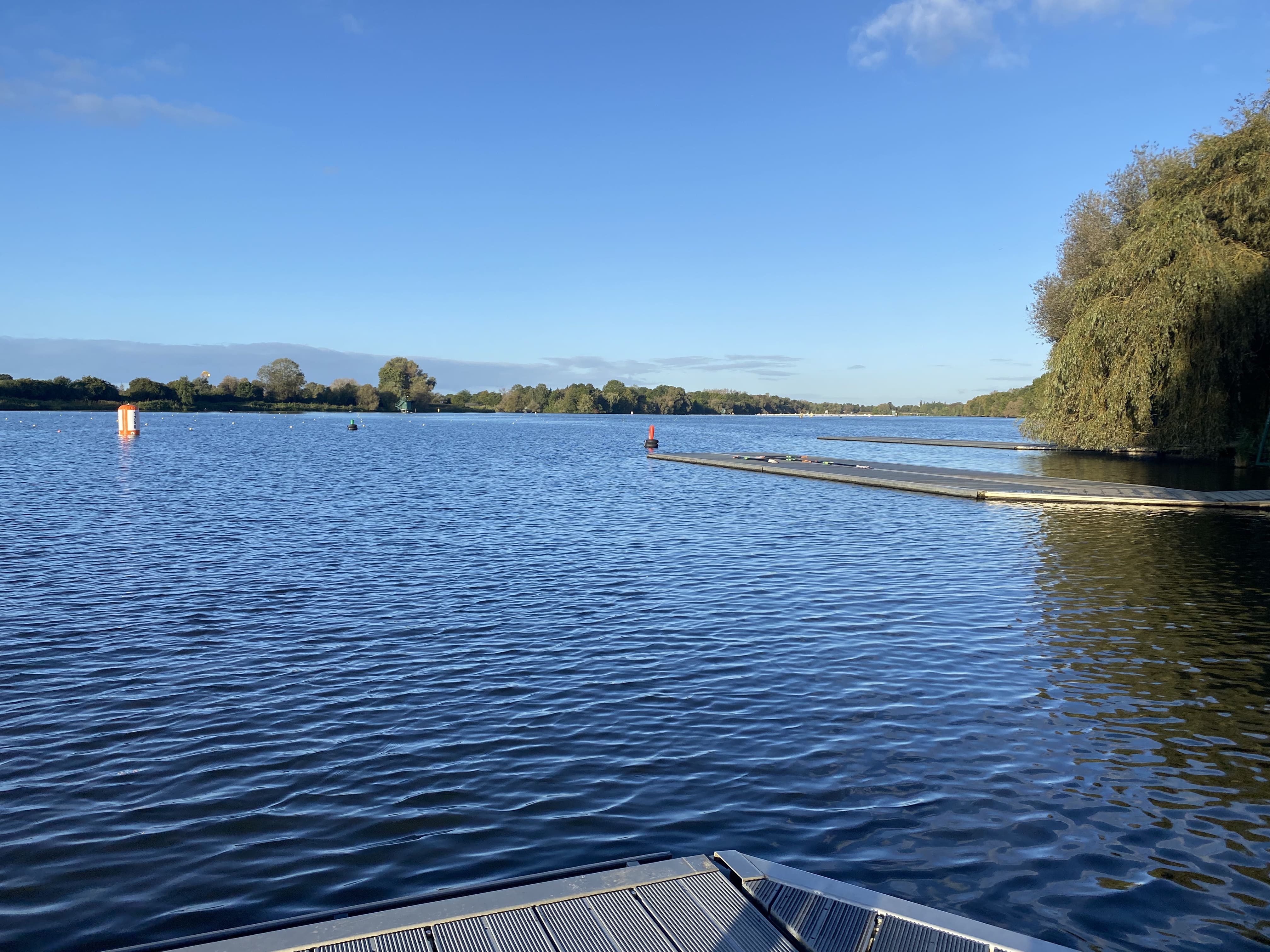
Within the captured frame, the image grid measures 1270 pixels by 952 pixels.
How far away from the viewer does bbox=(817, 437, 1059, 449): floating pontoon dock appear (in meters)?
52.8

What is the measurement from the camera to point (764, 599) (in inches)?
456

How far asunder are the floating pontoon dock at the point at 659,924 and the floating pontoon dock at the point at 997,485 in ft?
69.2

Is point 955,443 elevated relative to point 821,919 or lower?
elevated

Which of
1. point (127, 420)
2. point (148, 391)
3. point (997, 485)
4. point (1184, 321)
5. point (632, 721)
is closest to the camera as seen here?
point (632, 721)

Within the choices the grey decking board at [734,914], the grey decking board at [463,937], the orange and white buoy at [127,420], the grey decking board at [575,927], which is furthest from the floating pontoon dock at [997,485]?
the orange and white buoy at [127,420]

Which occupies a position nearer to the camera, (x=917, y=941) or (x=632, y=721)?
(x=917, y=941)

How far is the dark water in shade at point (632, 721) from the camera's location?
457 cm

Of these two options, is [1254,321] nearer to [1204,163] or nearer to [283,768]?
[1204,163]

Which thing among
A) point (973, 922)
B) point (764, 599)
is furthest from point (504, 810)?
point (764, 599)

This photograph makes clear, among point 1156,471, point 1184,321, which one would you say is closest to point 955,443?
point 1156,471

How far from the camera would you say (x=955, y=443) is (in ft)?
189

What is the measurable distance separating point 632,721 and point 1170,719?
446cm

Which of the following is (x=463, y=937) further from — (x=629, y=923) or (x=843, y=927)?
(x=843, y=927)

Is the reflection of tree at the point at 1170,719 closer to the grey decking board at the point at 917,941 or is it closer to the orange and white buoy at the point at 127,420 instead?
the grey decking board at the point at 917,941
